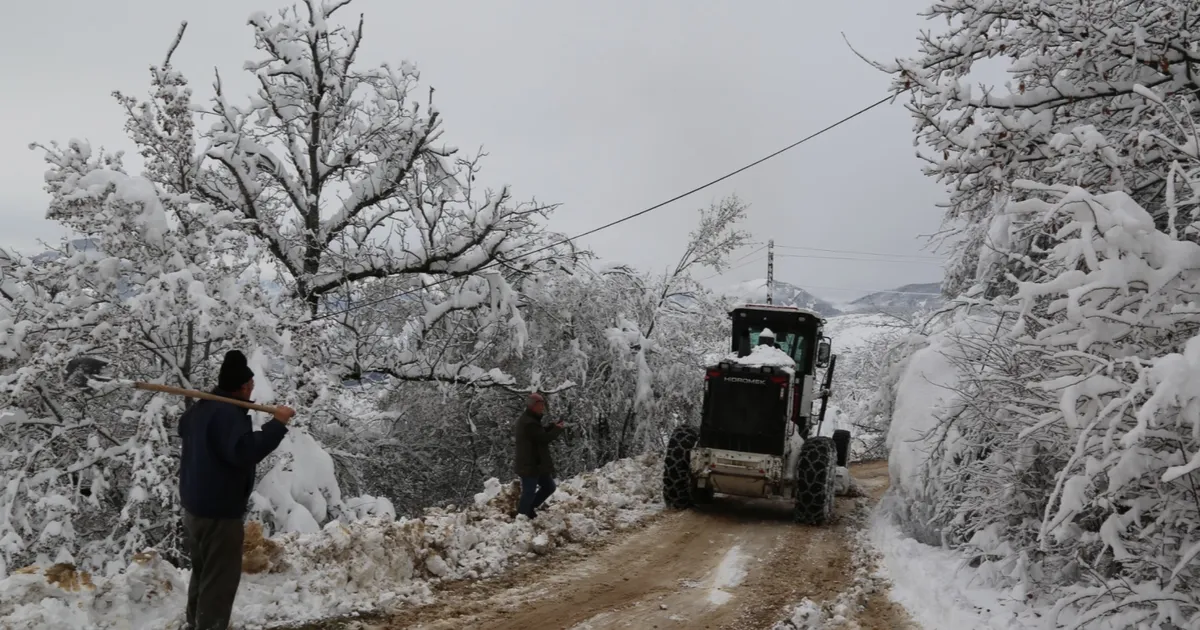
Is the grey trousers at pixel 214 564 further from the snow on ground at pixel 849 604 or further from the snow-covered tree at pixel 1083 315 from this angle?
the snow-covered tree at pixel 1083 315

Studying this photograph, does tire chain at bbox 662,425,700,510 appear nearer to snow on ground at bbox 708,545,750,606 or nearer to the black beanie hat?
snow on ground at bbox 708,545,750,606

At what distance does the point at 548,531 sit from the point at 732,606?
2.39 m

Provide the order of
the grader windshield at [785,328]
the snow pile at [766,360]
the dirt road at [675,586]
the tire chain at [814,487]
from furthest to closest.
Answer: the grader windshield at [785,328] < the snow pile at [766,360] < the tire chain at [814,487] < the dirt road at [675,586]

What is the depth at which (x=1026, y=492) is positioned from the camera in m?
6.82

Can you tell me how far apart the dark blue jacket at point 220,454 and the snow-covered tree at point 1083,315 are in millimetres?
4217

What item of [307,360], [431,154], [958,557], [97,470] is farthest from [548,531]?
[431,154]

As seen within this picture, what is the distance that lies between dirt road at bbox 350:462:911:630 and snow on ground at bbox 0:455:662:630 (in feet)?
1.05

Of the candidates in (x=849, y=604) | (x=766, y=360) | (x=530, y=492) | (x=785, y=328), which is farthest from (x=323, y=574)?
(x=785, y=328)

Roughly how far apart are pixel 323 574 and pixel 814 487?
264 inches

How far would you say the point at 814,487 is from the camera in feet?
34.1

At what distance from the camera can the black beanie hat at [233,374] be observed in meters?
4.54

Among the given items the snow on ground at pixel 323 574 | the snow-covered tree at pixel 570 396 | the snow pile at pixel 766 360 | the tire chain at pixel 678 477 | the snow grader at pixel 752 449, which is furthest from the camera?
the snow-covered tree at pixel 570 396

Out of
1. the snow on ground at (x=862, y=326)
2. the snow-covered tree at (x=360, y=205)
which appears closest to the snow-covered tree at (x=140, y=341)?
the snow-covered tree at (x=360, y=205)

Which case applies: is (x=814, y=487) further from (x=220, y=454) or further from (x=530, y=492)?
(x=220, y=454)
